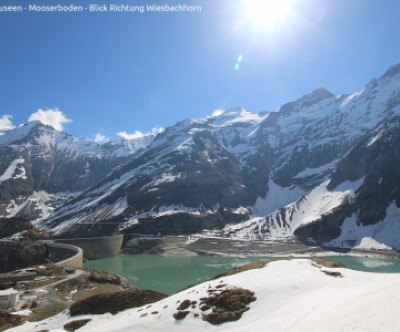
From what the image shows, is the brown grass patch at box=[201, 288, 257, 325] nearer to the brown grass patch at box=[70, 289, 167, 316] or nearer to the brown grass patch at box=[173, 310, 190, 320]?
the brown grass patch at box=[173, 310, 190, 320]

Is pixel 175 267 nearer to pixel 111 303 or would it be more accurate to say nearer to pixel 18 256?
pixel 18 256

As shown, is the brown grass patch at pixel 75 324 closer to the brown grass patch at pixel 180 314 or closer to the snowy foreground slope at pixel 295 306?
the snowy foreground slope at pixel 295 306

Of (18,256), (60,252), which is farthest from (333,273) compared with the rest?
(60,252)

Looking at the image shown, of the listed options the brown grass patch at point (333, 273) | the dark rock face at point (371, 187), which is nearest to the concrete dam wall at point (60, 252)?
the brown grass patch at point (333, 273)

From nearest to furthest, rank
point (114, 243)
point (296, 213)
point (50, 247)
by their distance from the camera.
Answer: point (50, 247) < point (114, 243) < point (296, 213)

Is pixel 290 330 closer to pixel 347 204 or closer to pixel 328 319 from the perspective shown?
pixel 328 319

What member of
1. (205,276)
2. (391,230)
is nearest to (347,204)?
(391,230)
